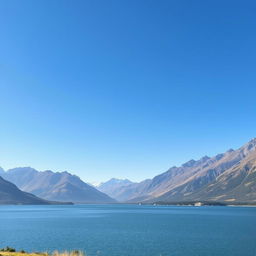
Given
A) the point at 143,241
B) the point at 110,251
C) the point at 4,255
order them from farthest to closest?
the point at 143,241 → the point at 110,251 → the point at 4,255

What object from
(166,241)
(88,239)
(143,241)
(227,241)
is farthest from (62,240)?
(227,241)

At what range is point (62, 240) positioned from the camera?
107 meters

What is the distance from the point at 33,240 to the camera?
10575 centimetres

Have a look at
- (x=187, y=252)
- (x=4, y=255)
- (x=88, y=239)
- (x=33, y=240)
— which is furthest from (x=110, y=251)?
(x=4, y=255)

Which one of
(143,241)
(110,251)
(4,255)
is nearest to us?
(4,255)

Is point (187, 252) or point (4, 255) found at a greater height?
point (4, 255)

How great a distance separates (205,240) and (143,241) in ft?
73.8

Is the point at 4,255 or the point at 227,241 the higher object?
the point at 4,255

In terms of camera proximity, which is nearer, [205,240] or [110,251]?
[110,251]

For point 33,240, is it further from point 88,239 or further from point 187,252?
point 187,252

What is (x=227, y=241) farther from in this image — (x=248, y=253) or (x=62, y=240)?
(x=62, y=240)

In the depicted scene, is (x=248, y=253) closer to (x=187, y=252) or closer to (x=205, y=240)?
(x=187, y=252)

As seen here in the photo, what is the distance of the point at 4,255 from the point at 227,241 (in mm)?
85487

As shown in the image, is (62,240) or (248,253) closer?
(248,253)
